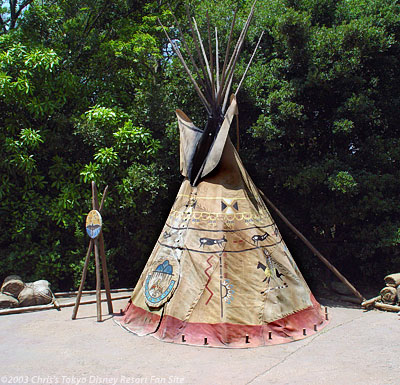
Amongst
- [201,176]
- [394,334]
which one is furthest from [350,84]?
[394,334]

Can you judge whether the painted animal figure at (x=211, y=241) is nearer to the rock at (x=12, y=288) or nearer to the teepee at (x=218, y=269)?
the teepee at (x=218, y=269)

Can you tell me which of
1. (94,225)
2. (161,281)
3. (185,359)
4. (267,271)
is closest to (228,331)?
(185,359)

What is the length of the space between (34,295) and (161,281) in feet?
11.0

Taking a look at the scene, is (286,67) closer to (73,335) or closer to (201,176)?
(201,176)

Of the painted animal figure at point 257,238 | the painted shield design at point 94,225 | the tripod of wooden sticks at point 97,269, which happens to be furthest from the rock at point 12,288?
the painted animal figure at point 257,238

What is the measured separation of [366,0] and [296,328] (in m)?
7.34

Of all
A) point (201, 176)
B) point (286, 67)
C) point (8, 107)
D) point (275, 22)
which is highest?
point (275, 22)

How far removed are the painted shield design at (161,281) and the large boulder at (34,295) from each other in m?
2.89

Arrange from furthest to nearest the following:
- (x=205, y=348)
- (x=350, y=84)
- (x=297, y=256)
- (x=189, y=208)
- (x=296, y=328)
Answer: (x=297, y=256), (x=350, y=84), (x=189, y=208), (x=296, y=328), (x=205, y=348)

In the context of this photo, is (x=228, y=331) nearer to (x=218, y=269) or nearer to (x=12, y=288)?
(x=218, y=269)

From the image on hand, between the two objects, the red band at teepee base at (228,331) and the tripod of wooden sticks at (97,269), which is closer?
the red band at teepee base at (228,331)

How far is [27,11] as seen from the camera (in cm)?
1145

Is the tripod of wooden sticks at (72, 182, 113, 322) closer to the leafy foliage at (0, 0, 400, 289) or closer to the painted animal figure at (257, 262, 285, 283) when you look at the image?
the leafy foliage at (0, 0, 400, 289)

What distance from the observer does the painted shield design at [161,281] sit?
6.59 m
